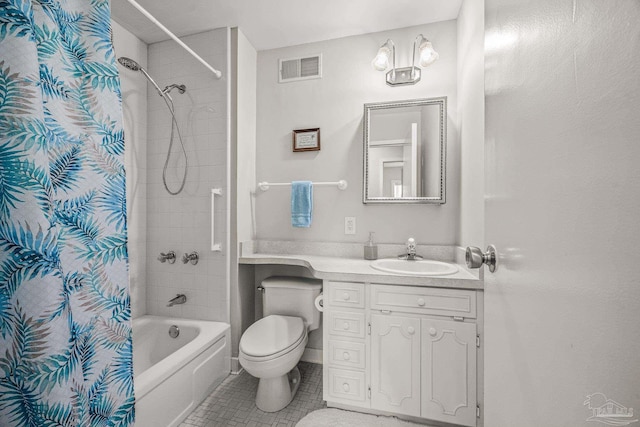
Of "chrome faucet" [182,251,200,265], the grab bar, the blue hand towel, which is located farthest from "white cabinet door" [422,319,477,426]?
"chrome faucet" [182,251,200,265]

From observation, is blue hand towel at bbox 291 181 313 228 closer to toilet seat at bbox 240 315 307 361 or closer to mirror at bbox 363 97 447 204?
mirror at bbox 363 97 447 204

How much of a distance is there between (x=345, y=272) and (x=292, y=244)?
0.75 metres

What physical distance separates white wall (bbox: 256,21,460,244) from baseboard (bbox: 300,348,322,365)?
864 mm

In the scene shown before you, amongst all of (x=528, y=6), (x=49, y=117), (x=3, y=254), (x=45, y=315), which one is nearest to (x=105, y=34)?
(x=49, y=117)

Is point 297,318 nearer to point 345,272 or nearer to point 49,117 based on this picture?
point 345,272

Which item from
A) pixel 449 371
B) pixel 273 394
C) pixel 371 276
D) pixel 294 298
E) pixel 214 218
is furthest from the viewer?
pixel 214 218

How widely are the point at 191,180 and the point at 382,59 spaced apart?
1614mm

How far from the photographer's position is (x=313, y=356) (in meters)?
2.06

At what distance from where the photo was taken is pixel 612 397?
0.31 m

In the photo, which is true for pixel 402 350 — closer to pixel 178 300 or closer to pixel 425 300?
pixel 425 300

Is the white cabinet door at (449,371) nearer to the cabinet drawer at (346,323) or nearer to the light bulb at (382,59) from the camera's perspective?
the cabinet drawer at (346,323)

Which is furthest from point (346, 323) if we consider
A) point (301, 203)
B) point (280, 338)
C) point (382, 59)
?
point (382, 59)

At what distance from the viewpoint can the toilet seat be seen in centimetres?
A: 142

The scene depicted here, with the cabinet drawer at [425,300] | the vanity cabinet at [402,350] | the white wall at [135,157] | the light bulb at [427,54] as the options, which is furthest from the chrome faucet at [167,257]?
the light bulb at [427,54]
